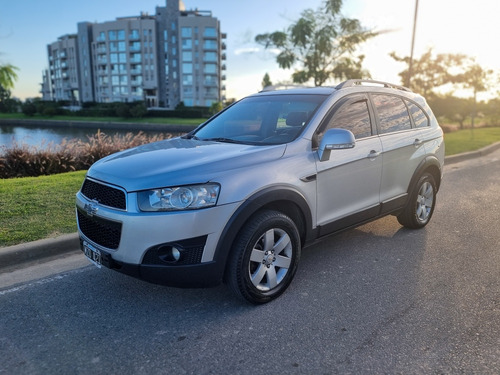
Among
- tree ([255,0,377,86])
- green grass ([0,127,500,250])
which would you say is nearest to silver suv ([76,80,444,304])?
green grass ([0,127,500,250])

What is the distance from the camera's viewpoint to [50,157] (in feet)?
31.3

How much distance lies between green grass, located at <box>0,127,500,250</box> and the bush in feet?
5.53

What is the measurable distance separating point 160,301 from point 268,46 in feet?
75.7

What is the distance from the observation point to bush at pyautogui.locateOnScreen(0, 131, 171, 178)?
908cm

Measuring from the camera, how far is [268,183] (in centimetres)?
313

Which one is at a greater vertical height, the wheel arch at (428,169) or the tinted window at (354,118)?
the tinted window at (354,118)

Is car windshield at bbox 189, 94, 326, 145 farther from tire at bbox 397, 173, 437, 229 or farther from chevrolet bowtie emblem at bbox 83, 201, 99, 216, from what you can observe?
tire at bbox 397, 173, 437, 229

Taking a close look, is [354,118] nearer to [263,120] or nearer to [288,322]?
[263,120]

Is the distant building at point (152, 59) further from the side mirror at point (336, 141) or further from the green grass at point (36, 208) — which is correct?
the side mirror at point (336, 141)

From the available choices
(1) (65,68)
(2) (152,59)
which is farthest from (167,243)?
(1) (65,68)

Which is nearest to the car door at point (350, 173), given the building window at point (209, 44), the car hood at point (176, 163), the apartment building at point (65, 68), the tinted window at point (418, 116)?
the car hood at point (176, 163)

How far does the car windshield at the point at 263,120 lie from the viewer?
376 centimetres

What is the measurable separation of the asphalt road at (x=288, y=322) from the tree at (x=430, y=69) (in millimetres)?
33612

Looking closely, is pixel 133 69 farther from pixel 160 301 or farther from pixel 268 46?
pixel 160 301
